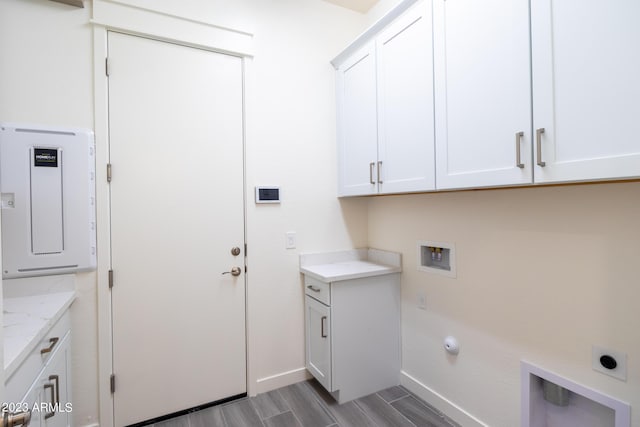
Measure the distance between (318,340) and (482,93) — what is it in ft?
5.72

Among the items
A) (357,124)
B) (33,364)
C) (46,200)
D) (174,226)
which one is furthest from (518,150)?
(46,200)

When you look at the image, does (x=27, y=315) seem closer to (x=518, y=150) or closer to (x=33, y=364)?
(x=33, y=364)

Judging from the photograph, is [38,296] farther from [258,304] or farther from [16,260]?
[258,304]

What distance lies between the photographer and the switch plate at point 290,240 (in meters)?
2.27

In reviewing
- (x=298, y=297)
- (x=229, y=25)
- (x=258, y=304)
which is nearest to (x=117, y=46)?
(x=229, y=25)

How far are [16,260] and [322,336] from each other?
5.63 ft

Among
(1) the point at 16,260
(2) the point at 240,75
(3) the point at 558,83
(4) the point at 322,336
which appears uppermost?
(2) the point at 240,75

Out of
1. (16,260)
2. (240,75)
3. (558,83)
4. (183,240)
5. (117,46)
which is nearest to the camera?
(558,83)

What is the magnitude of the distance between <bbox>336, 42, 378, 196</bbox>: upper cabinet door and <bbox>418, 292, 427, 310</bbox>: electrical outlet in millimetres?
759

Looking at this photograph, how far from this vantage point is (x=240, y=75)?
2109 millimetres

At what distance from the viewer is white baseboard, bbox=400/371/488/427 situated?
1763 mm

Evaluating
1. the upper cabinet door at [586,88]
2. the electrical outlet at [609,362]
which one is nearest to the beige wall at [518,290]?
the electrical outlet at [609,362]

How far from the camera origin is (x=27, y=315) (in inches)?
54.0

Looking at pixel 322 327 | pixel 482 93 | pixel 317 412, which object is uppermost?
pixel 482 93
